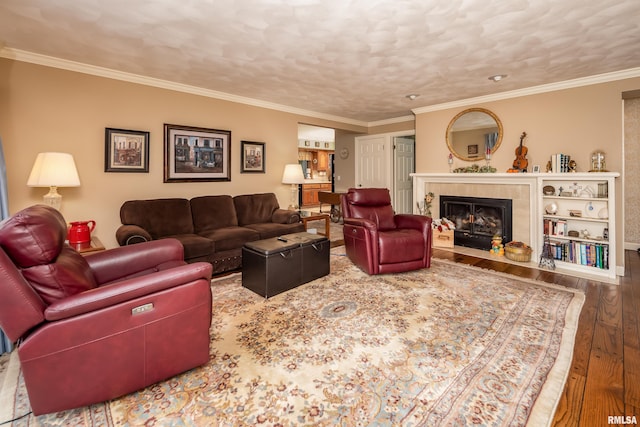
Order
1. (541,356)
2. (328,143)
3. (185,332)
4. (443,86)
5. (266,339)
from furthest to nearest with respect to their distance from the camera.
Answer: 1. (328,143)
2. (443,86)
3. (266,339)
4. (541,356)
5. (185,332)

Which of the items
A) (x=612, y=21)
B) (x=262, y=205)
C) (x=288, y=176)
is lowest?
(x=262, y=205)

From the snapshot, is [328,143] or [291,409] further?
[328,143]

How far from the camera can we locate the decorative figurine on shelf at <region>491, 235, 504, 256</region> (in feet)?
14.6

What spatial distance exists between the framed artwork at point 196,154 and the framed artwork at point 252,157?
0.26 m

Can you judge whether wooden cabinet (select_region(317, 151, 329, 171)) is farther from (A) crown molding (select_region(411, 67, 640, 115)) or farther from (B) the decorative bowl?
(B) the decorative bowl

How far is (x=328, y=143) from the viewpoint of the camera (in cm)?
1110

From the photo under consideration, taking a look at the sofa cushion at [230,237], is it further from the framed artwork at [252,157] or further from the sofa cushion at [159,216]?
the framed artwork at [252,157]

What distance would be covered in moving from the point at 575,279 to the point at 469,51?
278 centimetres

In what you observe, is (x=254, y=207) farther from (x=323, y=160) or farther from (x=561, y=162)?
(x=323, y=160)

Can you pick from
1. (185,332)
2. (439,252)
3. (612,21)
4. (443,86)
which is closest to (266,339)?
(185,332)

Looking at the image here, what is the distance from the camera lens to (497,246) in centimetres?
448

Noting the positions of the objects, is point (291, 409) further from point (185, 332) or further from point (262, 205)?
point (262, 205)

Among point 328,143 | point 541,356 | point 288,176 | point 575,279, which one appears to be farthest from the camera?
point 328,143

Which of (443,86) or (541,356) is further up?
(443,86)
